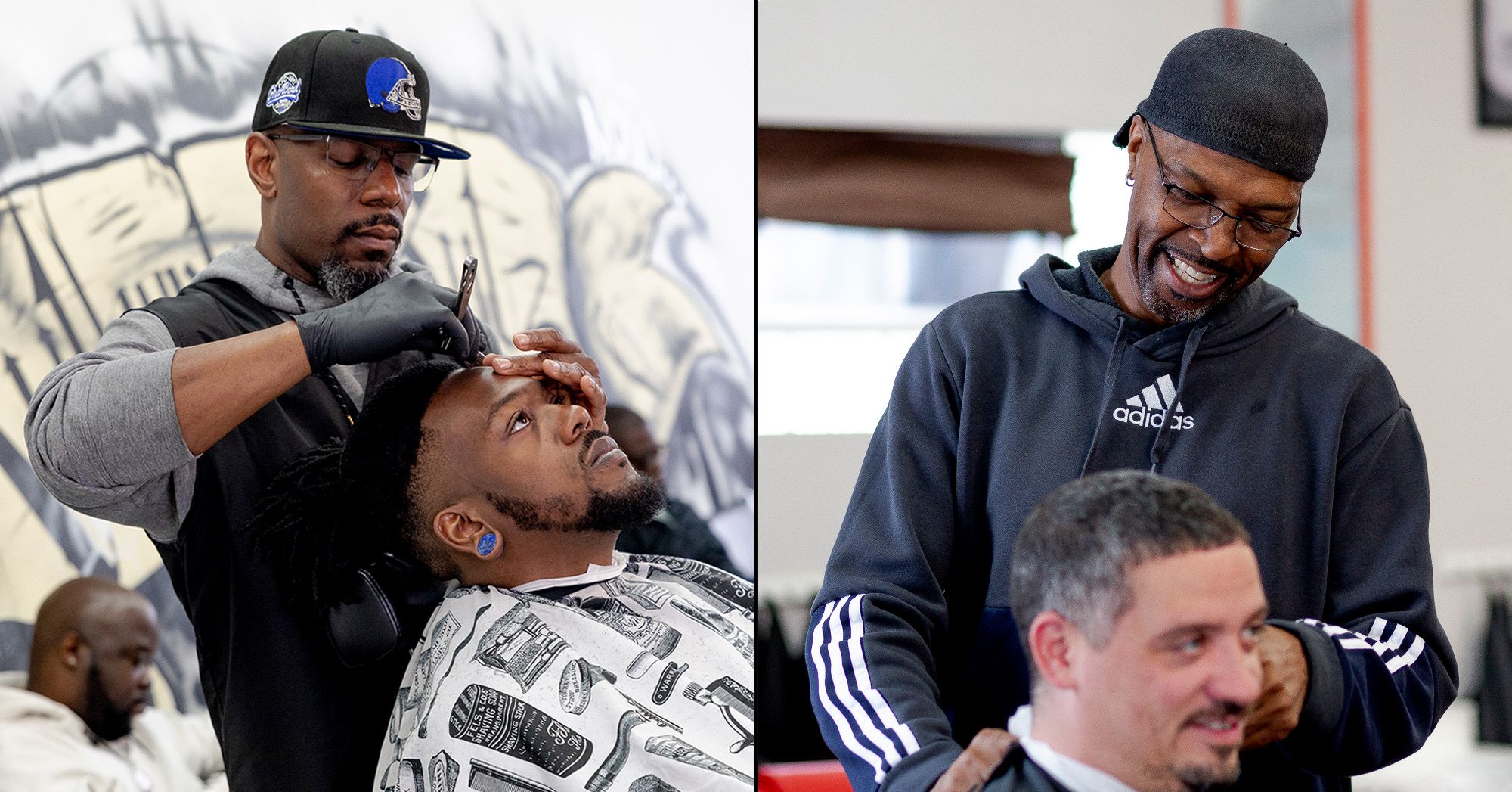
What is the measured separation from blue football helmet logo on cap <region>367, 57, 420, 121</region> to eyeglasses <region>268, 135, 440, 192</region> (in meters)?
0.06

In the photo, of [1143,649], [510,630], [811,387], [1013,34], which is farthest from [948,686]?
[1013,34]

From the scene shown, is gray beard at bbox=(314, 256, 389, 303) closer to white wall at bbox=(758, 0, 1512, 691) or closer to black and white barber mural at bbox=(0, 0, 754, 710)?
black and white barber mural at bbox=(0, 0, 754, 710)

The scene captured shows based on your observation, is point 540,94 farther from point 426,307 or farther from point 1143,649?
point 1143,649

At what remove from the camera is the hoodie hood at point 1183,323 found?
1.55 meters

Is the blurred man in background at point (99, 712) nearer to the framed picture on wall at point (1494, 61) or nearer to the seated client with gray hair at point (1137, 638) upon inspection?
the seated client with gray hair at point (1137, 638)

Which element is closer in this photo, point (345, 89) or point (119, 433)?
point (119, 433)

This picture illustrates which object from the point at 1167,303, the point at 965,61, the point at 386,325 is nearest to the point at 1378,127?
the point at 965,61

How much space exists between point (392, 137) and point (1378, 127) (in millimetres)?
3442

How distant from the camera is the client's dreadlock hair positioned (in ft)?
5.53

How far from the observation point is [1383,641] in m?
1.38

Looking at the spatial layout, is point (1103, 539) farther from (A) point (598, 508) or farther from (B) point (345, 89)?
(B) point (345, 89)

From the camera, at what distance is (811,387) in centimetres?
402

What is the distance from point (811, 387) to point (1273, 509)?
260cm

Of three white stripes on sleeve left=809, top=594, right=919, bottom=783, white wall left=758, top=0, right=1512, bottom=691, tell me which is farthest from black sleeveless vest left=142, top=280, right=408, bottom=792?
white wall left=758, top=0, right=1512, bottom=691
